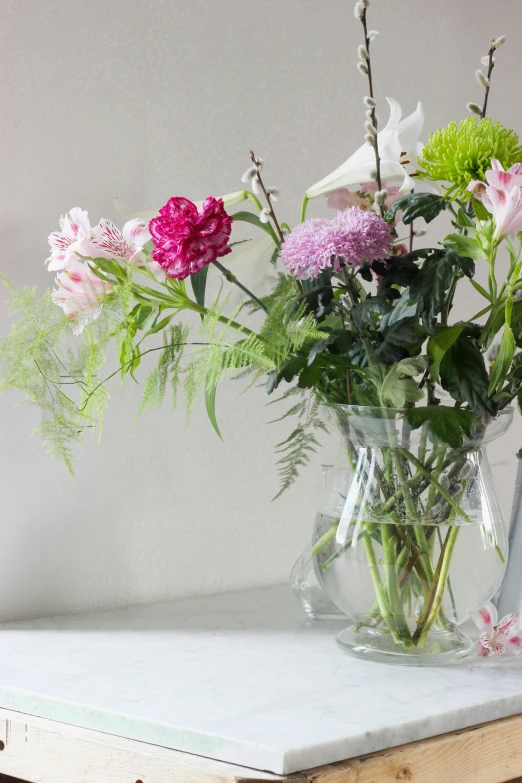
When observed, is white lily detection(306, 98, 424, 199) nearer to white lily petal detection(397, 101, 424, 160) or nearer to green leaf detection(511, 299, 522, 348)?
white lily petal detection(397, 101, 424, 160)

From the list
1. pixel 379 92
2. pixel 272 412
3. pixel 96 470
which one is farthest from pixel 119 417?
pixel 379 92

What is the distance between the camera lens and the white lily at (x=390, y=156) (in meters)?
0.95

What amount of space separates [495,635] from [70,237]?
62 cm

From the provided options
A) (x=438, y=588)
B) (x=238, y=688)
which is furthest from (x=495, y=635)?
(x=238, y=688)

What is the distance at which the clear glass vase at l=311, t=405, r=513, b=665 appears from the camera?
0.94 metres

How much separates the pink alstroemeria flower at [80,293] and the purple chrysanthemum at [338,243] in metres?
0.18

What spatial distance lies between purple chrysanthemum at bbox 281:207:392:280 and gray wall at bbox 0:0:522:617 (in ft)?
1.37

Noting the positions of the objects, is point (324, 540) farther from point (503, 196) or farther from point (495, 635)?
point (503, 196)

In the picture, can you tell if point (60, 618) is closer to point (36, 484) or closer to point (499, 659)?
point (36, 484)

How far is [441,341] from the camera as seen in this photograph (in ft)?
2.86

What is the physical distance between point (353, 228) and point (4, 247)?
0.49 metres

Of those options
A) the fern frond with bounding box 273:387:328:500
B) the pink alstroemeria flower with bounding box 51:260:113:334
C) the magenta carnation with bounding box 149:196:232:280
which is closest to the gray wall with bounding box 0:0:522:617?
the fern frond with bounding box 273:387:328:500

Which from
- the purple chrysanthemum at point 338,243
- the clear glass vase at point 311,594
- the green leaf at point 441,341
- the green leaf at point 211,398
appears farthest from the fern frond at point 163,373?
the clear glass vase at point 311,594

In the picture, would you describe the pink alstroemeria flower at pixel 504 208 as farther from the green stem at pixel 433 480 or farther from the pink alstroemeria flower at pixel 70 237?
the pink alstroemeria flower at pixel 70 237
